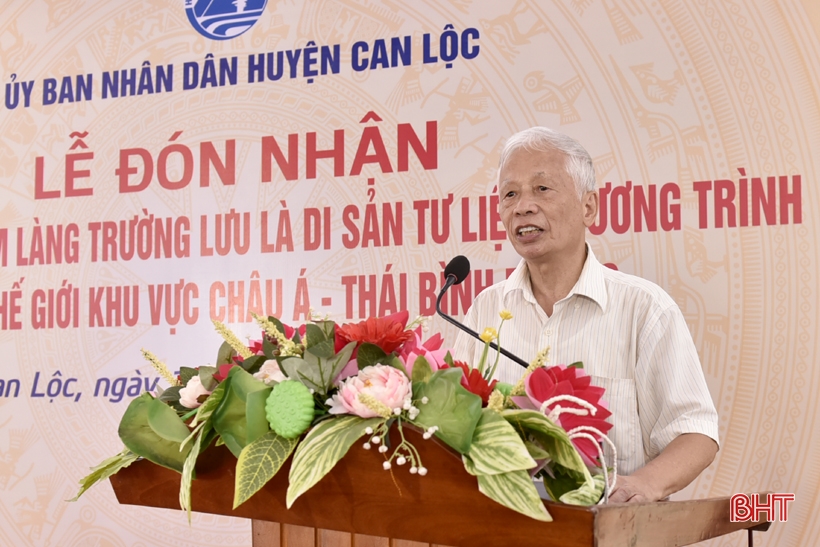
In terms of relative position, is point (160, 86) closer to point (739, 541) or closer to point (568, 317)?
point (568, 317)

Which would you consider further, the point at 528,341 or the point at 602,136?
the point at 602,136

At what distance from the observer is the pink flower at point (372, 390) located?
Result: 1.06 meters

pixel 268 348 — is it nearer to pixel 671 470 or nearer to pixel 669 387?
pixel 671 470

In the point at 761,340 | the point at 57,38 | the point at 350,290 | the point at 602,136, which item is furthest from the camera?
the point at 57,38

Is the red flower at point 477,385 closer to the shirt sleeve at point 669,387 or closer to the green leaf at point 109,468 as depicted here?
the green leaf at point 109,468

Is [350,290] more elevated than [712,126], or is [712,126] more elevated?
[712,126]

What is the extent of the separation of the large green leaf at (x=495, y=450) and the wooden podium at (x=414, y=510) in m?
0.03

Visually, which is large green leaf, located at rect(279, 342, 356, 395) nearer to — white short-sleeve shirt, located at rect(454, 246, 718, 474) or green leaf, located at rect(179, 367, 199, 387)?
green leaf, located at rect(179, 367, 199, 387)

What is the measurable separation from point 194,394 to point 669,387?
1.05 metres

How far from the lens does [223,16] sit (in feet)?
10.7

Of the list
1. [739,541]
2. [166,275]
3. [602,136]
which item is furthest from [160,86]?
[739,541]

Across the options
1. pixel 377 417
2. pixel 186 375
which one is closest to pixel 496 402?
pixel 377 417

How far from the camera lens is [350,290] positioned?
2.98 metres

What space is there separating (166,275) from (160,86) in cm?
78
